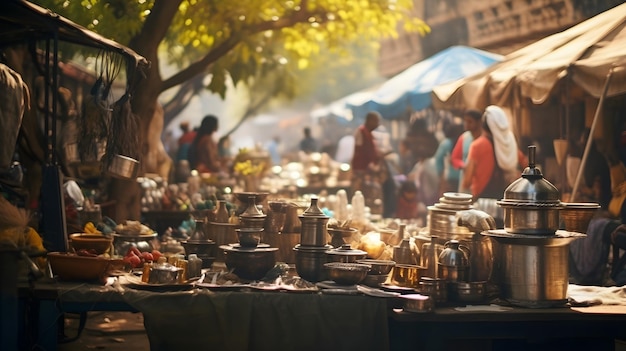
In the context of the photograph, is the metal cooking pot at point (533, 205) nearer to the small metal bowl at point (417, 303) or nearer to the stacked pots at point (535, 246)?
the stacked pots at point (535, 246)

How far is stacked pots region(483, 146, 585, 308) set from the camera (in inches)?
252

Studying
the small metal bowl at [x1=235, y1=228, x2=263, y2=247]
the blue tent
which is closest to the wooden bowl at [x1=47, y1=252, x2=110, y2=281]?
the small metal bowl at [x1=235, y1=228, x2=263, y2=247]

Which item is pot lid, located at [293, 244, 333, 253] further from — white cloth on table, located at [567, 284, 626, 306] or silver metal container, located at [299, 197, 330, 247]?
white cloth on table, located at [567, 284, 626, 306]

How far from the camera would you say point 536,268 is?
21.0ft

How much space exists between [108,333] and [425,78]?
10.2 metres

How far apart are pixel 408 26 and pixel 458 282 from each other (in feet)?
29.8

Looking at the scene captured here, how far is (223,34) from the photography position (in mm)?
13836

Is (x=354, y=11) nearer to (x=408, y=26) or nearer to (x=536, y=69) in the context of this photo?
(x=408, y=26)

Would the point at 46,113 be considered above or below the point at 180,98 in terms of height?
below

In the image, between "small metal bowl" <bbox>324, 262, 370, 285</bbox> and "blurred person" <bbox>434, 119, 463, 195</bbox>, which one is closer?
"small metal bowl" <bbox>324, 262, 370, 285</bbox>

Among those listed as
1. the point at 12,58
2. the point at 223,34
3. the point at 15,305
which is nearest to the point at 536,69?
the point at 223,34

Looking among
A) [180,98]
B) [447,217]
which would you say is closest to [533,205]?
[447,217]

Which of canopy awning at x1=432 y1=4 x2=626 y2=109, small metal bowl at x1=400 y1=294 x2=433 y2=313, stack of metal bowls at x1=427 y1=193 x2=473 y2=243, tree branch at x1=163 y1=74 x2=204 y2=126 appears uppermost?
tree branch at x1=163 y1=74 x2=204 y2=126

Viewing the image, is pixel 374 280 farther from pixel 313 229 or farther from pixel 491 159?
pixel 491 159
